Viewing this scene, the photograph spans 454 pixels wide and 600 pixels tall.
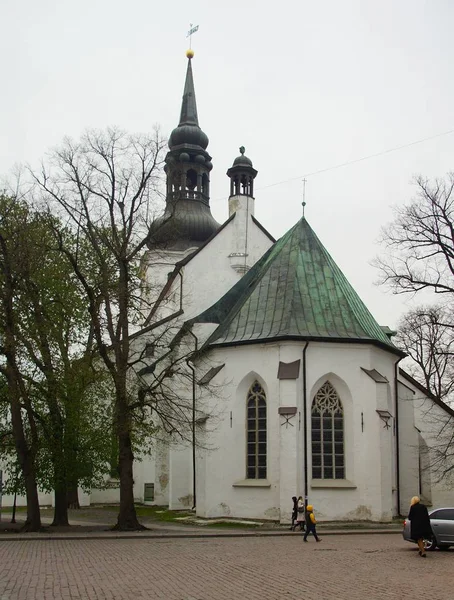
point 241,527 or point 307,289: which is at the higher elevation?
point 307,289

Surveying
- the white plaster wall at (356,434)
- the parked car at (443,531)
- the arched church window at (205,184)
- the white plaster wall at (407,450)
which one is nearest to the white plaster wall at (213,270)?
the arched church window at (205,184)

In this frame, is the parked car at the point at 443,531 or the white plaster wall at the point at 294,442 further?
the white plaster wall at the point at 294,442

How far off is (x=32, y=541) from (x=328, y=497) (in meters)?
10.7

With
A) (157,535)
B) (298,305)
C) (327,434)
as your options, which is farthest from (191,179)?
(157,535)

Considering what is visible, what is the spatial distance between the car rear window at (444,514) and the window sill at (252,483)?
899cm

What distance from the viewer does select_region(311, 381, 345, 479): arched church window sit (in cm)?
2645

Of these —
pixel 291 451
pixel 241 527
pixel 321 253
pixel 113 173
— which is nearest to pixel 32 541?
pixel 241 527

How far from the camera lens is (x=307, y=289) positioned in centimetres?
2878

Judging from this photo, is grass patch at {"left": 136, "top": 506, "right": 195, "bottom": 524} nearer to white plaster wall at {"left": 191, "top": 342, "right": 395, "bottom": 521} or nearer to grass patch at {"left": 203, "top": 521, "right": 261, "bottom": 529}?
white plaster wall at {"left": 191, "top": 342, "right": 395, "bottom": 521}

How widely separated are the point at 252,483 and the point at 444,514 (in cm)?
994

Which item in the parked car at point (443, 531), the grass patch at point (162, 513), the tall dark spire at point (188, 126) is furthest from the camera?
the tall dark spire at point (188, 126)

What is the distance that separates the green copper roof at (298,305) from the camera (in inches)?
1081

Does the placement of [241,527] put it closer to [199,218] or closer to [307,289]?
[307,289]

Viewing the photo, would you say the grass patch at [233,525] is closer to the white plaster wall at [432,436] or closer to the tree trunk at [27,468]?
the tree trunk at [27,468]
